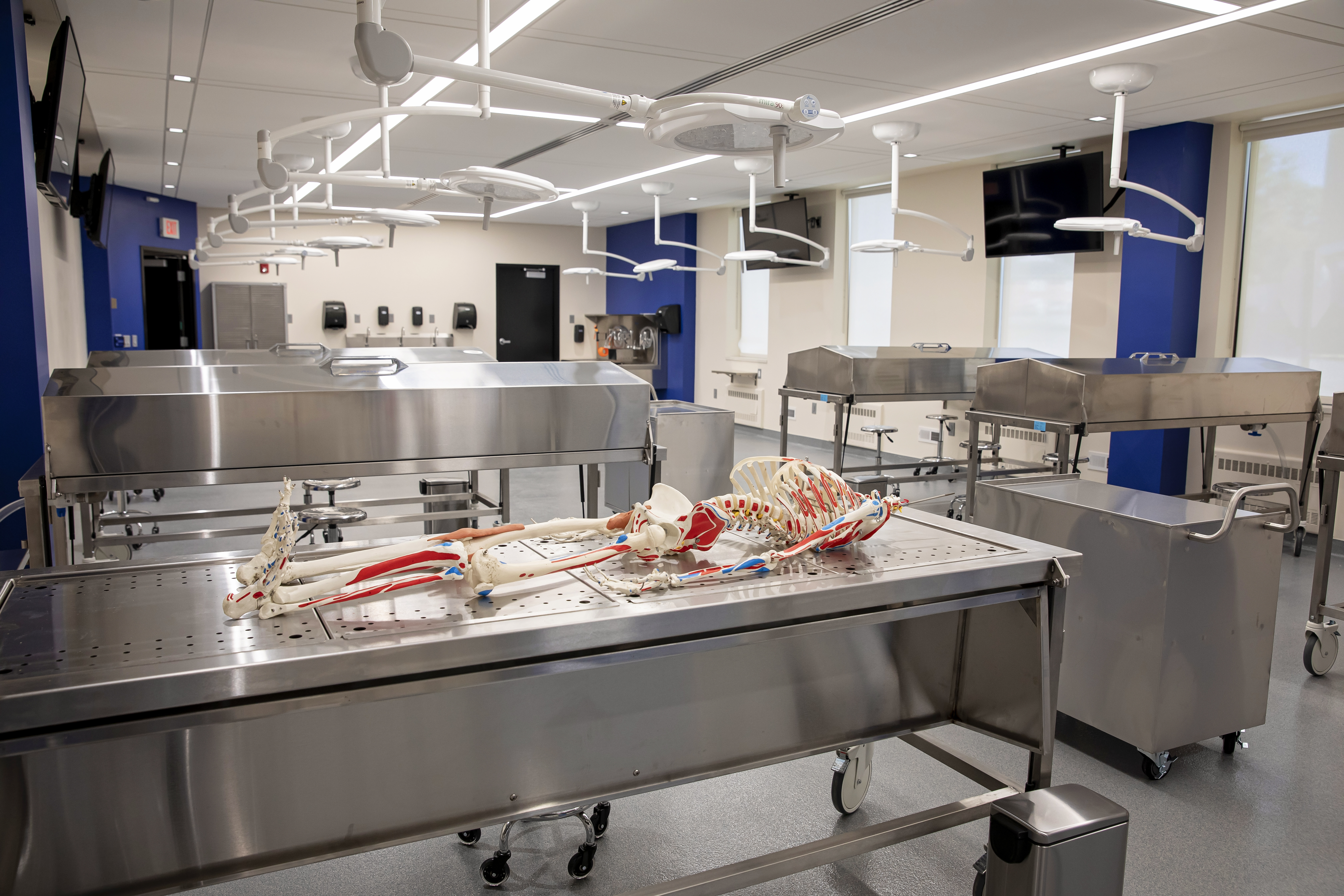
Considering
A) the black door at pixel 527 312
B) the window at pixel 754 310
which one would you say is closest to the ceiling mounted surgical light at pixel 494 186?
the window at pixel 754 310

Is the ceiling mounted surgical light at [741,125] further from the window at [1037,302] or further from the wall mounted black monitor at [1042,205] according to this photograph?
the window at [1037,302]

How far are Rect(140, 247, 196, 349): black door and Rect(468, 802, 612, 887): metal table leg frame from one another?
11781 millimetres

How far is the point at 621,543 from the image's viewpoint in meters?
1.81

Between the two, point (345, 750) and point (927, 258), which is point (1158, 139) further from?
point (345, 750)

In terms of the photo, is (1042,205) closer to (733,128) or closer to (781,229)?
(781,229)

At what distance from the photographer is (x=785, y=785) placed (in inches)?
110

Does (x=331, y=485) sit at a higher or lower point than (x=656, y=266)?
lower

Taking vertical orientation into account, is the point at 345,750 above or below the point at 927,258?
below

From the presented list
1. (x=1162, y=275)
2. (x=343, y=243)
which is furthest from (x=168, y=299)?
(x=1162, y=275)

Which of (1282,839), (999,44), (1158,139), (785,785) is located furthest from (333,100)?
(1282,839)

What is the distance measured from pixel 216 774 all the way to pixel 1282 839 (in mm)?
2794

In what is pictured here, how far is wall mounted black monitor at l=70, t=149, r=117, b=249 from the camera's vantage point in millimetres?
5723

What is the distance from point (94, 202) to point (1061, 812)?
727 centimetres

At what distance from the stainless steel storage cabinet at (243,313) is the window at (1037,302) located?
9.51 meters
